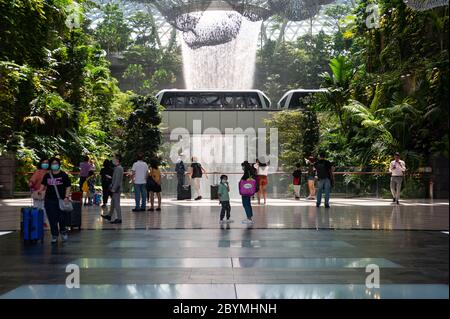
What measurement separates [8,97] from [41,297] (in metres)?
19.2

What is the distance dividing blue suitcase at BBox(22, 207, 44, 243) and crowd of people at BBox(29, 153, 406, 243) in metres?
0.28

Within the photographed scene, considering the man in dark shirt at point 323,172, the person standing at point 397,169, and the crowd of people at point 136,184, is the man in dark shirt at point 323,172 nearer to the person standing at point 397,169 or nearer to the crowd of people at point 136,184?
the crowd of people at point 136,184

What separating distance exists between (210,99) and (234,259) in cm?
4128

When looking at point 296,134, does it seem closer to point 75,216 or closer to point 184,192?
point 184,192

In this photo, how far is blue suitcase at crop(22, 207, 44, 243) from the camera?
35.9 ft

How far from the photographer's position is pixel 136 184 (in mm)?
18094

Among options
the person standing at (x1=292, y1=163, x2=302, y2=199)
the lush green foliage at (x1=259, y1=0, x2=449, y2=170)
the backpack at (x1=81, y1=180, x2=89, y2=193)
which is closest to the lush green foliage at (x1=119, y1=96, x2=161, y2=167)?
the lush green foliage at (x1=259, y1=0, x2=449, y2=170)

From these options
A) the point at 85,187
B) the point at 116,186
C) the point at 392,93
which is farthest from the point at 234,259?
the point at 392,93

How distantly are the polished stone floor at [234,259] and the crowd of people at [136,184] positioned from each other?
52cm

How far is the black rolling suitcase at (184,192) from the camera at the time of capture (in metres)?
24.7

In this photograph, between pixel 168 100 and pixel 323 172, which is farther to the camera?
pixel 168 100

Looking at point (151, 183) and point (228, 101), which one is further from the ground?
point (228, 101)

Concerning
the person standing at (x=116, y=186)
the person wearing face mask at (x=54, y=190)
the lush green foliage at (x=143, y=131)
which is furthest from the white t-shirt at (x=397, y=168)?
the lush green foliage at (x=143, y=131)

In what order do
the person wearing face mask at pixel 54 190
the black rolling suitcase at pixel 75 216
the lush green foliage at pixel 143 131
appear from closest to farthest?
the person wearing face mask at pixel 54 190
the black rolling suitcase at pixel 75 216
the lush green foliage at pixel 143 131
